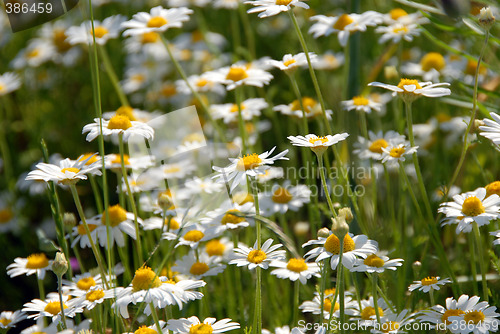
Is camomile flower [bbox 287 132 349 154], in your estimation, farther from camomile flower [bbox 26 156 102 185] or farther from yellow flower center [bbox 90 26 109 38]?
yellow flower center [bbox 90 26 109 38]

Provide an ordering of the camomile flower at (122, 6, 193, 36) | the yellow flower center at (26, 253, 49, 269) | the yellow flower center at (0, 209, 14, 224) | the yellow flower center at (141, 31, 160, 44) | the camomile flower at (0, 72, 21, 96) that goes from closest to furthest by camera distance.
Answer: the yellow flower center at (26, 253, 49, 269) < the camomile flower at (122, 6, 193, 36) < the yellow flower center at (0, 209, 14, 224) < the camomile flower at (0, 72, 21, 96) < the yellow flower center at (141, 31, 160, 44)

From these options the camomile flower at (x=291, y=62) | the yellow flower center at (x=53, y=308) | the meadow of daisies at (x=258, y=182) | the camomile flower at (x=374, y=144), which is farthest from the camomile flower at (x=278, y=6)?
the yellow flower center at (x=53, y=308)

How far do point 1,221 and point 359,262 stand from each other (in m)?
1.54

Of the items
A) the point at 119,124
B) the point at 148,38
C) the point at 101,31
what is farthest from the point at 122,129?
the point at 148,38

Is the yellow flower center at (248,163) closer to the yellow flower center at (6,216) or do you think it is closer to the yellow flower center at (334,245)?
the yellow flower center at (334,245)

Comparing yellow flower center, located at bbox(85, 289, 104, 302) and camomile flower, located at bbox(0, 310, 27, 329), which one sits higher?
yellow flower center, located at bbox(85, 289, 104, 302)

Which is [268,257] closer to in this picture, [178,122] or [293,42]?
[178,122]

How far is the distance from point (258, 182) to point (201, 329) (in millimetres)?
626

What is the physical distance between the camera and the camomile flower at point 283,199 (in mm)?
1482

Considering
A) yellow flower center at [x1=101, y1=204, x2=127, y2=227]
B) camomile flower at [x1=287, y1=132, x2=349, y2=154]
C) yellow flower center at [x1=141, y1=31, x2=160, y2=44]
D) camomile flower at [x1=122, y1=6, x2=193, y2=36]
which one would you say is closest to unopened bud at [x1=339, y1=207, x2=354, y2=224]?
camomile flower at [x1=287, y1=132, x2=349, y2=154]

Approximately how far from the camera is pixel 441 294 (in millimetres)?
1472

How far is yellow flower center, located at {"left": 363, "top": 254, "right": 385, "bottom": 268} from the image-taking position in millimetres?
1130

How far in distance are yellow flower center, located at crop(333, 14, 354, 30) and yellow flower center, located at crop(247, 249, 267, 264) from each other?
712mm

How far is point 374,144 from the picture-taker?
145cm
